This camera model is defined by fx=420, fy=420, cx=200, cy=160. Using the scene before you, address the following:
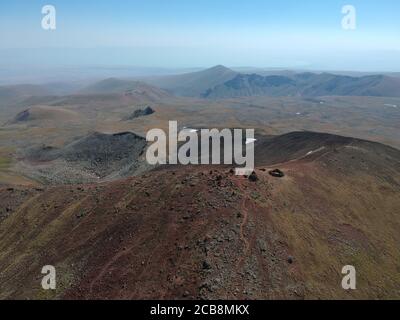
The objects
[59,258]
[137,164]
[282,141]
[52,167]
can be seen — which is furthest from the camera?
[52,167]

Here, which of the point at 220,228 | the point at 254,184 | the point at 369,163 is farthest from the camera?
the point at 369,163

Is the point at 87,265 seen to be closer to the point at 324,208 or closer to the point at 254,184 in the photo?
the point at 254,184

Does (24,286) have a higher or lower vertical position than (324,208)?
lower

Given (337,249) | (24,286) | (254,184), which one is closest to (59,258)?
(24,286)

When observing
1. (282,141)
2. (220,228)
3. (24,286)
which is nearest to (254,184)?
(220,228)

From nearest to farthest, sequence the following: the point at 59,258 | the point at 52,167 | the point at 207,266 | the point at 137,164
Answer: the point at 207,266 → the point at 59,258 → the point at 137,164 → the point at 52,167

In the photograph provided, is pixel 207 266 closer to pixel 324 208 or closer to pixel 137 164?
pixel 324 208

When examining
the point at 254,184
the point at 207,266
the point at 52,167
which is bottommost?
the point at 52,167

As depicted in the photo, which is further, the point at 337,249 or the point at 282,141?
the point at 282,141
